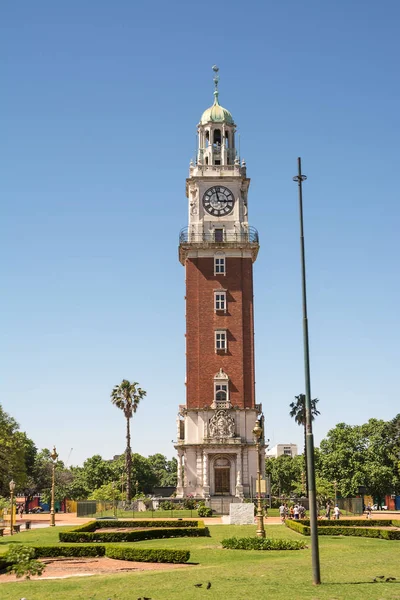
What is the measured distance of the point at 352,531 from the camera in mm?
38625

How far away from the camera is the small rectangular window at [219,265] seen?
7294 cm

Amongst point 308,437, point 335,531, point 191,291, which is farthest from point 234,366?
point 308,437

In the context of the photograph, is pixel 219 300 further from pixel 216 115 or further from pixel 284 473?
pixel 284 473

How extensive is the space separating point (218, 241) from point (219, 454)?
21.5 metres

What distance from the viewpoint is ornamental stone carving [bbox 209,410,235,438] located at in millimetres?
68188

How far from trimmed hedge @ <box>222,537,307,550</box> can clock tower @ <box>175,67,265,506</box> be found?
33.5 m

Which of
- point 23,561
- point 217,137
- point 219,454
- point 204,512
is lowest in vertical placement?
point 204,512

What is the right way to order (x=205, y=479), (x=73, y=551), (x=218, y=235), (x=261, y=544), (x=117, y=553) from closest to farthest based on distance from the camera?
(x=117, y=553) → (x=73, y=551) → (x=261, y=544) → (x=205, y=479) → (x=218, y=235)

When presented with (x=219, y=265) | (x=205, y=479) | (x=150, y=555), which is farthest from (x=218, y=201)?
(x=150, y=555)

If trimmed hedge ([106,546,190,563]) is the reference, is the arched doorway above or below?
above

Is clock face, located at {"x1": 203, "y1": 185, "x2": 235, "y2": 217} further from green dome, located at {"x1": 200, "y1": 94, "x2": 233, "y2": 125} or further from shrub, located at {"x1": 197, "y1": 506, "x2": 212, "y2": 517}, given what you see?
shrub, located at {"x1": 197, "y1": 506, "x2": 212, "y2": 517}

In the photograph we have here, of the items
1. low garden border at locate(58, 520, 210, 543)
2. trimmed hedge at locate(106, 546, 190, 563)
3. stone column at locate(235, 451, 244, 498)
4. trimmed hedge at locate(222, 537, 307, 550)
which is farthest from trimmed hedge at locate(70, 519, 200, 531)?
stone column at locate(235, 451, 244, 498)

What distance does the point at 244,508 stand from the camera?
1789 inches

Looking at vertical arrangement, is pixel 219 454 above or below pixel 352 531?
above
